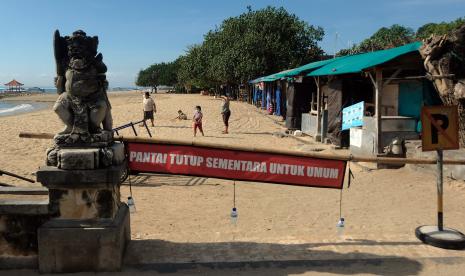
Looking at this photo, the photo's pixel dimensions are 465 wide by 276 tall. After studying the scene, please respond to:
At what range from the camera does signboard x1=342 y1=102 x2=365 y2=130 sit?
12250 mm

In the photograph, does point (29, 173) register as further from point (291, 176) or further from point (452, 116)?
point (452, 116)

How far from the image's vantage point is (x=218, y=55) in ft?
146

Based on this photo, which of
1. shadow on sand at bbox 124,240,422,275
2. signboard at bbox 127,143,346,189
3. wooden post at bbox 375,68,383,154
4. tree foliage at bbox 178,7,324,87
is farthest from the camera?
tree foliage at bbox 178,7,324,87

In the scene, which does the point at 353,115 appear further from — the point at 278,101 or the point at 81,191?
the point at 278,101

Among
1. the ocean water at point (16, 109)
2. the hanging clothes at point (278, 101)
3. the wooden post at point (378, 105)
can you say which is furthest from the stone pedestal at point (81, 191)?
the ocean water at point (16, 109)

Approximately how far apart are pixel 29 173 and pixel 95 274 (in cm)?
733

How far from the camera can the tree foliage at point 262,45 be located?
38.7 m

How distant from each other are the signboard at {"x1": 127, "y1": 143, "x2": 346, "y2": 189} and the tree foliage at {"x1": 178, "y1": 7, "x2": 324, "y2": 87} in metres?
33.8

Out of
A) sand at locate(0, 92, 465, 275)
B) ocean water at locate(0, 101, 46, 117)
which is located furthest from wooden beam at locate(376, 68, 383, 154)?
ocean water at locate(0, 101, 46, 117)

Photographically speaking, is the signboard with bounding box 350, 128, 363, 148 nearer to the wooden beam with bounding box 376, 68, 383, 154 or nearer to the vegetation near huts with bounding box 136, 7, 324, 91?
the wooden beam with bounding box 376, 68, 383, 154

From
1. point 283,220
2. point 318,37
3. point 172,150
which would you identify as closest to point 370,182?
point 283,220

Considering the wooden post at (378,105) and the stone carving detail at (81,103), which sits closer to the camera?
the stone carving detail at (81,103)

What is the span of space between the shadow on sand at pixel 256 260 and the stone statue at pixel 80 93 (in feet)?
4.58

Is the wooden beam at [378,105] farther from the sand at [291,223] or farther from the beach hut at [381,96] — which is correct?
the sand at [291,223]
